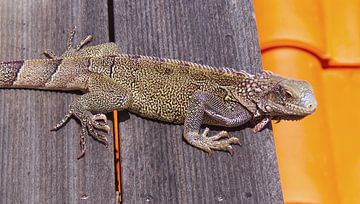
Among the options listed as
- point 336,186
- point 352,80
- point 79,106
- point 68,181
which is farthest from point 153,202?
point 352,80

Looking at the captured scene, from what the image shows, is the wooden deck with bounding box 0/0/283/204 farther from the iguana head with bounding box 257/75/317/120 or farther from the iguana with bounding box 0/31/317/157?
the iguana head with bounding box 257/75/317/120

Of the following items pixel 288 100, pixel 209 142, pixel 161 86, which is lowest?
pixel 209 142

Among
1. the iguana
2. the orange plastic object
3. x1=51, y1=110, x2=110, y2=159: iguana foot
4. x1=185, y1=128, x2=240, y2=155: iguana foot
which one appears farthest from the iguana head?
x1=51, y1=110, x2=110, y2=159: iguana foot

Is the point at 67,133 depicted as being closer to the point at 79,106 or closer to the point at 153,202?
the point at 79,106

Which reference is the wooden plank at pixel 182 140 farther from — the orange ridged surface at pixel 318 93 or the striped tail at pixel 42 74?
the orange ridged surface at pixel 318 93

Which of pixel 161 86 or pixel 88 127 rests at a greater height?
pixel 161 86

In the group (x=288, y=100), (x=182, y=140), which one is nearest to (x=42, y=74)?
(x=182, y=140)

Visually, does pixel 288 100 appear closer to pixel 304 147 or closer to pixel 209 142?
pixel 209 142
